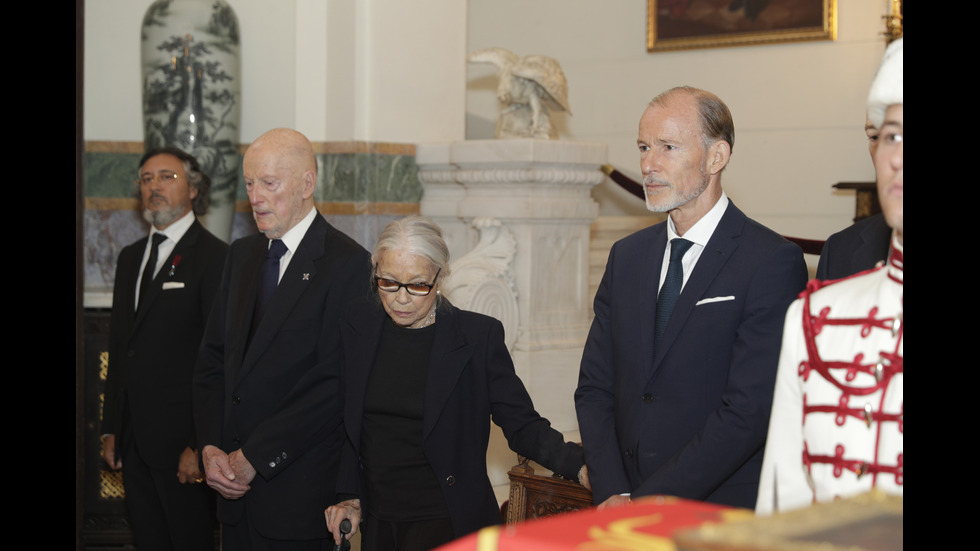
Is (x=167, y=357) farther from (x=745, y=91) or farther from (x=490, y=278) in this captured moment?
(x=745, y=91)

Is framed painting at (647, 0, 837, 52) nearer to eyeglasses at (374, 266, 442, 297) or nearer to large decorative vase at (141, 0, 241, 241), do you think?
large decorative vase at (141, 0, 241, 241)

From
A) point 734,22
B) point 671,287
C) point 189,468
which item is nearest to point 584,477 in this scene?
point 671,287

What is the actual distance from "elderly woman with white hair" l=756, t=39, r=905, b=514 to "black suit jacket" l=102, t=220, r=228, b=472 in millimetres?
3380

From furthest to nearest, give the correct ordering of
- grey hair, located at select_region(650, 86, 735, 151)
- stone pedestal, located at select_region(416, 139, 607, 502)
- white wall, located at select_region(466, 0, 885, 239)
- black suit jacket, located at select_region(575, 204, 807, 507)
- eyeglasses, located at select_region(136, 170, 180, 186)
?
white wall, located at select_region(466, 0, 885, 239) → stone pedestal, located at select_region(416, 139, 607, 502) → eyeglasses, located at select_region(136, 170, 180, 186) → grey hair, located at select_region(650, 86, 735, 151) → black suit jacket, located at select_region(575, 204, 807, 507)

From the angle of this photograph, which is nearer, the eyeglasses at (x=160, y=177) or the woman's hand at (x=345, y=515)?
the woman's hand at (x=345, y=515)

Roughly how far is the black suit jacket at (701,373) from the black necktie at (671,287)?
0.02 metres

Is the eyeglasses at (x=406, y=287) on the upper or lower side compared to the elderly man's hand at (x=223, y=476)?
upper

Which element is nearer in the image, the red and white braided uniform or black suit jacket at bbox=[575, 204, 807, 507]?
the red and white braided uniform

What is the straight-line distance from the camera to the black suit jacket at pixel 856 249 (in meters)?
2.75

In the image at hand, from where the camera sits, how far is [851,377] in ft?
5.39

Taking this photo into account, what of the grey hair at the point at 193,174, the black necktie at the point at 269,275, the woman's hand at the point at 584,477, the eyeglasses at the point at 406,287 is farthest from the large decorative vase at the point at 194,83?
the woman's hand at the point at 584,477

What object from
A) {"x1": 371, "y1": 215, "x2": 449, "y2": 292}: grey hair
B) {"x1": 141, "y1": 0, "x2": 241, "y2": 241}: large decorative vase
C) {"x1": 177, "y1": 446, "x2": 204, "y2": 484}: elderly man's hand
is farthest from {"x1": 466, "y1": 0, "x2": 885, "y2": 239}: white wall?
{"x1": 371, "y1": 215, "x2": 449, "y2": 292}: grey hair

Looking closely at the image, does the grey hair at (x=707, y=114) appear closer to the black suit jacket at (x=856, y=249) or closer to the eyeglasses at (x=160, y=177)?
the black suit jacket at (x=856, y=249)

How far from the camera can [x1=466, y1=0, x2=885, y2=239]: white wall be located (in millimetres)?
9125
